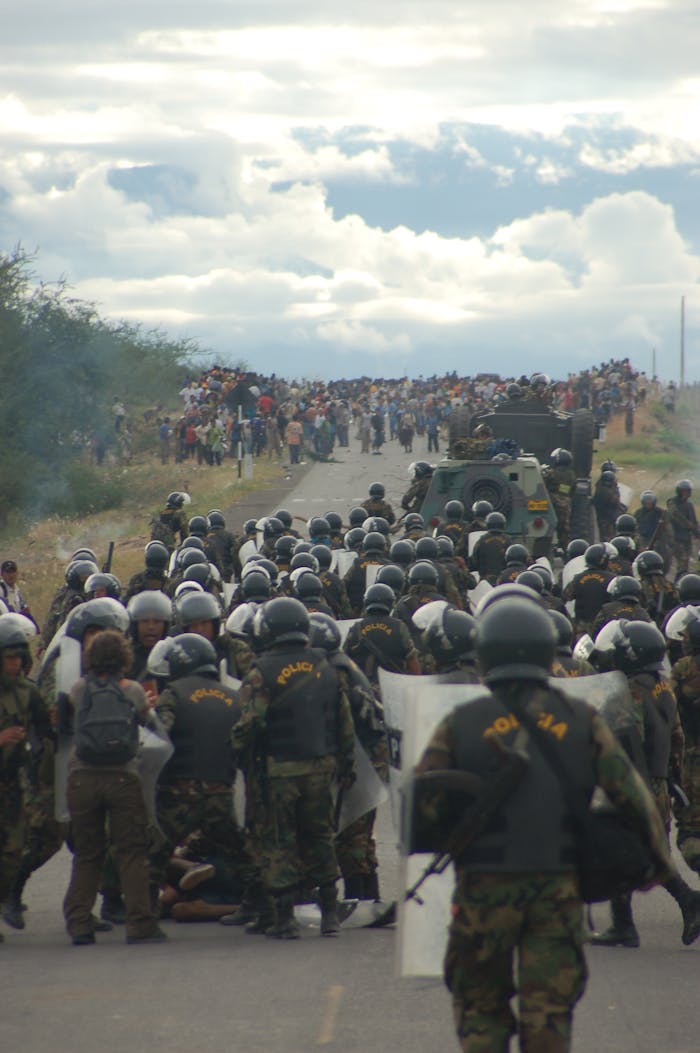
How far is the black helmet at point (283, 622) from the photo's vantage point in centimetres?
820

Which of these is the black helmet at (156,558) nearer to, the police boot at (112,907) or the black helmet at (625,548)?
the police boot at (112,907)

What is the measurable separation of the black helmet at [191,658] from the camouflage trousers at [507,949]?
401 cm

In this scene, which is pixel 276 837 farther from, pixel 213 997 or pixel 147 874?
pixel 213 997

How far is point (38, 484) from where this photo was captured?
40.1 m

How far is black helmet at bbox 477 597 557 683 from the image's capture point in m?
4.91

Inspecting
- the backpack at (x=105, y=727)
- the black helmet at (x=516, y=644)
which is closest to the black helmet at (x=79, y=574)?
the backpack at (x=105, y=727)

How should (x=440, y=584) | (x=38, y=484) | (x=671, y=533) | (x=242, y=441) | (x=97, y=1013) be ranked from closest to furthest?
(x=97, y=1013), (x=440, y=584), (x=671, y=533), (x=38, y=484), (x=242, y=441)

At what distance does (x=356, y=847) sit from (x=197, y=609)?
5.30 ft

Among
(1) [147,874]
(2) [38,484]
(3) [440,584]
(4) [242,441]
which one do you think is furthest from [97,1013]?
(4) [242,441]

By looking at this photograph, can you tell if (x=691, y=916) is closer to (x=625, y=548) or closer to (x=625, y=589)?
(x=625, y=589)

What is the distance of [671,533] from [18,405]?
2206cm

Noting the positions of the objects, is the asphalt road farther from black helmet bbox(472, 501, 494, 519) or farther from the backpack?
black helmet bbox(472, 501, 494, 519)

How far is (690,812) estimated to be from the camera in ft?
29.2

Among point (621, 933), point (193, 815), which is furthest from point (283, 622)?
point (621, 933)
